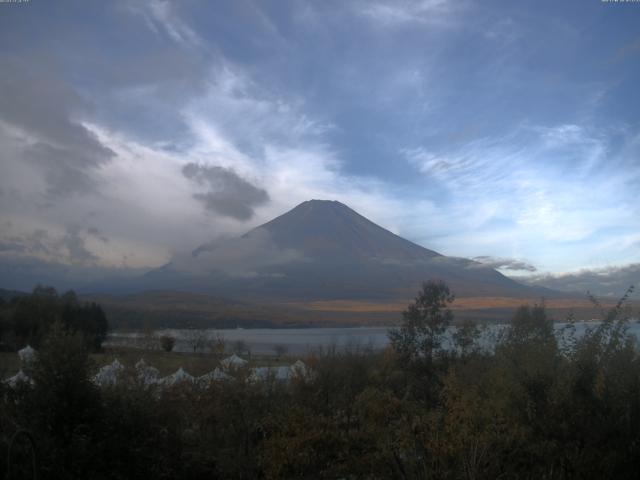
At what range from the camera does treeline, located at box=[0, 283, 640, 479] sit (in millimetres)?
6395

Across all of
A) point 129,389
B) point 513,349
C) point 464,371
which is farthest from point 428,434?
point 464,371

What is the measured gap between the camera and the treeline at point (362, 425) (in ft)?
21.0

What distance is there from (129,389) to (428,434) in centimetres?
471

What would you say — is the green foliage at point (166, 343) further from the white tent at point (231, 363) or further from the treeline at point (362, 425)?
the treeline at point (362, 425)

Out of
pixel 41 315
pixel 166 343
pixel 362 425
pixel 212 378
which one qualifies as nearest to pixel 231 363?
pixel 212 378

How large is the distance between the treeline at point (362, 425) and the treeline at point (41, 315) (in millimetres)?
46543

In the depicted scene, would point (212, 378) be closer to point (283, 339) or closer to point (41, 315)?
point (41, 315)

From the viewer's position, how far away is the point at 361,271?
154750 mm

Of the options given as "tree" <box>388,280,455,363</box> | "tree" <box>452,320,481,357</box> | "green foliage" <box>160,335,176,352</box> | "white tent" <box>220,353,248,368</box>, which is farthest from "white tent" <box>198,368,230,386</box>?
"green foliage" <box>160,335,176,352</box>

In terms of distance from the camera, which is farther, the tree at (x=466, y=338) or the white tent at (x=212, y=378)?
the tree at (x=466, y=338)

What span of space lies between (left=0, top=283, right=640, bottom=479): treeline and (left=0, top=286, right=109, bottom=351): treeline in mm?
46543

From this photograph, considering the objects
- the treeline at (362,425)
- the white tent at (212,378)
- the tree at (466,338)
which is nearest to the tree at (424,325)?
the tree at (466,338)

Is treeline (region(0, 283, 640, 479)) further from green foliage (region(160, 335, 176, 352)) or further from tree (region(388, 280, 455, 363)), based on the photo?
green foliage (region(160, 335, 176, 352))

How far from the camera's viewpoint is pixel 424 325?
1920 centimetres
